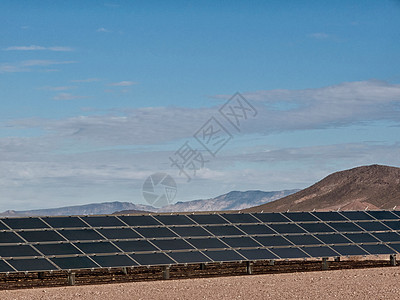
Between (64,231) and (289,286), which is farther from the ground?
(64,231)

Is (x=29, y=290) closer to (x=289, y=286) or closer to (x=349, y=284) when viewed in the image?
(x=289, y=286)

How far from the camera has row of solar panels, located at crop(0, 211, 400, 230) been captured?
35.0 m

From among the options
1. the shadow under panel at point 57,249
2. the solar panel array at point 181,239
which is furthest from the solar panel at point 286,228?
the shadow under panel at point 57,249

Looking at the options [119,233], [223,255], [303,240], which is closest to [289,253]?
[303,240]

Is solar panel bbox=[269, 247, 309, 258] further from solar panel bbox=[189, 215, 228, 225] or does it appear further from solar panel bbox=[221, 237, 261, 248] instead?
solar panel bbox=[189, 215, 228, 225]

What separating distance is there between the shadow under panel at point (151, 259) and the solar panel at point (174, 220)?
3.96 m

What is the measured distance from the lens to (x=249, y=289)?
2866 cm

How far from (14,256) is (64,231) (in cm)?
369

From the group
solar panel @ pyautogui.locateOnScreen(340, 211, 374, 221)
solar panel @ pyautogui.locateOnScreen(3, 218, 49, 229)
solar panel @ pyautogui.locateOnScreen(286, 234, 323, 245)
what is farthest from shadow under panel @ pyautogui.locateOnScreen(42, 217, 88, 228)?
solar panel @ pyautogui.locateOnScreen(340, 211, 374, 221)

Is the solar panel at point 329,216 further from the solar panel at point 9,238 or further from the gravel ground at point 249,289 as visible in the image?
the solar panel at point 9,238

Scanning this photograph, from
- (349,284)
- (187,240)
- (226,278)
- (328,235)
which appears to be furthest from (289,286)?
(328,235)

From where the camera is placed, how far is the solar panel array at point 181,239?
106 feet

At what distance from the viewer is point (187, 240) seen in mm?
35906

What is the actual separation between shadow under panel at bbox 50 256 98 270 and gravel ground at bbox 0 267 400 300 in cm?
91
